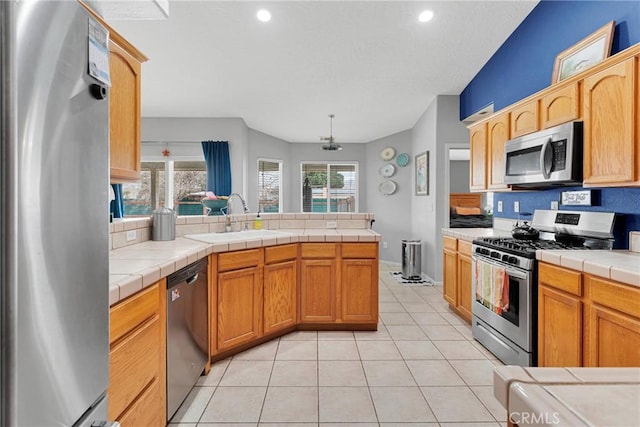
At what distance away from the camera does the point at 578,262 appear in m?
1.81

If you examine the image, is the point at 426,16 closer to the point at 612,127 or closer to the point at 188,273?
the point at 612,127

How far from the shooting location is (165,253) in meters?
1.91

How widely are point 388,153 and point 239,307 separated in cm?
502

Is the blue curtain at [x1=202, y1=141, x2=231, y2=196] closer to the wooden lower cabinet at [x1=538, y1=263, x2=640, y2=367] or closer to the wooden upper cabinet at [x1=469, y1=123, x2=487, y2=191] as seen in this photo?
the wooden upper cabinet at [x1=469, y1=123, x2=487, y2=191]

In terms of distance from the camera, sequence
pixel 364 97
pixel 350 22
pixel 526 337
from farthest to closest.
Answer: pixel 364 97 → pixel 350 22 → pixel 526 337

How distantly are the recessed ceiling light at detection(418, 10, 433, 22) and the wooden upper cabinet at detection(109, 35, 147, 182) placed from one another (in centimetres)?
241

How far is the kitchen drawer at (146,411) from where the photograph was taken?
4.16 ft

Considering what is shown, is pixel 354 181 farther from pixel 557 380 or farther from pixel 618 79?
pixel 557 380

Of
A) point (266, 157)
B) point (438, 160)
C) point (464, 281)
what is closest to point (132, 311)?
point (464, 281)

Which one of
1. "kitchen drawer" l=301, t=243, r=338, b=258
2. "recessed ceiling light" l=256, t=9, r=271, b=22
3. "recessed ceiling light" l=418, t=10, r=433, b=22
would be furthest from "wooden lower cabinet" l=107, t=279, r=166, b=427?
"recessed ceiling light" l=418, t=10, r=433, b=22

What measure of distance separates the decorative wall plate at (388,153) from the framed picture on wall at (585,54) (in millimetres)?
3765

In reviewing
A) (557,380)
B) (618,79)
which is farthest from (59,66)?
(618,79)

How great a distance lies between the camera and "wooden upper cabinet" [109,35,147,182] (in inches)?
62.3

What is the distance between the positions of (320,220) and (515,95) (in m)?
2.52
